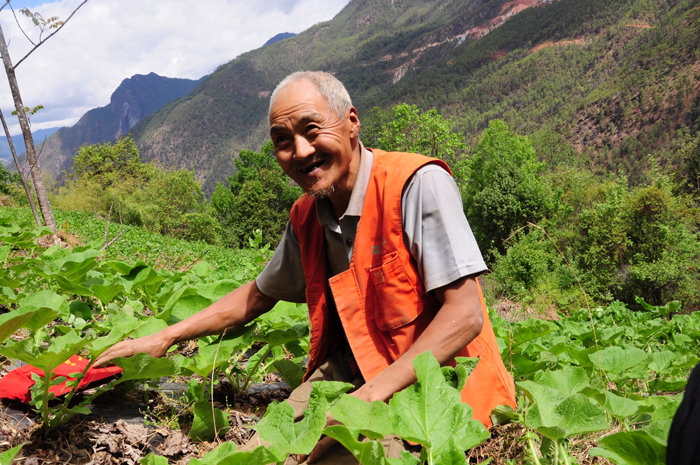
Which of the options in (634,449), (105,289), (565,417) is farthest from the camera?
(105,289)

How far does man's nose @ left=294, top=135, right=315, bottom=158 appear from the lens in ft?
6.46

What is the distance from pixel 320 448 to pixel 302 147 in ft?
3.89

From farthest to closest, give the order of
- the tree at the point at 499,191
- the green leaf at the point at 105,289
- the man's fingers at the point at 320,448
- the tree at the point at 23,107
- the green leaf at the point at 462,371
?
1. the tree at the point at 499,191
2. the tree at the point at 23,107
3. the green leaf at the point at 105,289
4. the man's fingers at the point at 320,448
5. the green leaf at the point at 462,371

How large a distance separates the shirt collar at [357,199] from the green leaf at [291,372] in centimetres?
77

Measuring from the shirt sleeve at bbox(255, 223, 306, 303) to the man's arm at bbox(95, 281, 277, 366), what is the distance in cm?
5

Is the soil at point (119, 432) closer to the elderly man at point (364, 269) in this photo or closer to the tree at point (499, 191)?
the elderly man at point (364, 269)

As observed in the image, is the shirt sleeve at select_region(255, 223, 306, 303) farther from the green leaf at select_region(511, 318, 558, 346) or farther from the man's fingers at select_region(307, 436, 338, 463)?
the green leaf at select_region(511, 318, 558, 346)

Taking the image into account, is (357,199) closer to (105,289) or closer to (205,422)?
(205,422)

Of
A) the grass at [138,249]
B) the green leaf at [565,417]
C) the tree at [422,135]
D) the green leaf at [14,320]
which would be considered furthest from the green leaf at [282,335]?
the tree at [422,135]

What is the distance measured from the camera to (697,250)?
2806cm

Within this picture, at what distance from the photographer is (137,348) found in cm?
201

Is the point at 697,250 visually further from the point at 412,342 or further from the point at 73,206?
the point at 73,206

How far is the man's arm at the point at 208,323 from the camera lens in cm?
200

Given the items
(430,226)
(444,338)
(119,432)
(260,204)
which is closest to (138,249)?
(119,432)
